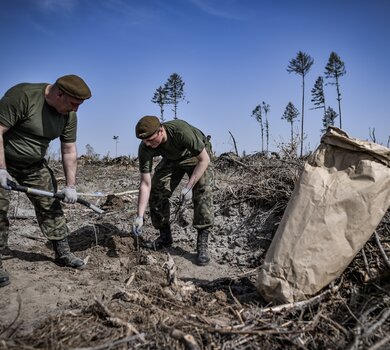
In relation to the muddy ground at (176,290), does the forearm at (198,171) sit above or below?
above

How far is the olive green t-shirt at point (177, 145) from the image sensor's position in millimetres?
3441

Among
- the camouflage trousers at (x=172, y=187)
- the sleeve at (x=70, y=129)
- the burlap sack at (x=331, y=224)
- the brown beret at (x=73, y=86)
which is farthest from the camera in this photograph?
the camouflage trousers at (x=172, y=187)

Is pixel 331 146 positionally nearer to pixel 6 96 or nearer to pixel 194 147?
pixel 194 147

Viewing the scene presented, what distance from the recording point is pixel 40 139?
119 inches

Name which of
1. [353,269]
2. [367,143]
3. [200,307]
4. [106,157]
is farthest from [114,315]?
[106,157]

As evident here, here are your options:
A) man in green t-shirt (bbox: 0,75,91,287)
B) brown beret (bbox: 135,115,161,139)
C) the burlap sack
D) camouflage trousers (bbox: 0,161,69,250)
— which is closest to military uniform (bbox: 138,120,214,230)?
brown beret (bbox: 135,115,161,139)

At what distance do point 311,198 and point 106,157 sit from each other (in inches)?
A: 279

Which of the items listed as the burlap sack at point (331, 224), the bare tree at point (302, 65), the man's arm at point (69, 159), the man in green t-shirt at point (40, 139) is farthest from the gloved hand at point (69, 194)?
the bare tree at point (302, 65)

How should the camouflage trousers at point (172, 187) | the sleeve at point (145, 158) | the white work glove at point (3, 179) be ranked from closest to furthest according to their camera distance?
the white work glove at point (3, 179), the sleeve at point (145, 158), the camouflage trousers at point (172, 187)

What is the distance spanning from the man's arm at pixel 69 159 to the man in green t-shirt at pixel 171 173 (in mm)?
638

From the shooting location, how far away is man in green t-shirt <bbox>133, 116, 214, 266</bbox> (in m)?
3.42

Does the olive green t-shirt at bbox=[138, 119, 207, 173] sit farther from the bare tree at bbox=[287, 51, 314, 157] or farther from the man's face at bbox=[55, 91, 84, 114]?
the bare tree at bbox=[287, 51, 314, 157]

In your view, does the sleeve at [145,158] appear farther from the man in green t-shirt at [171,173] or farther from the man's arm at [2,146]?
the man's arm at [2,146]

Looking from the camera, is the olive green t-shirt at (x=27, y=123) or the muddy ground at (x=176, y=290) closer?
the muddy ground at (x=176, y=290)
